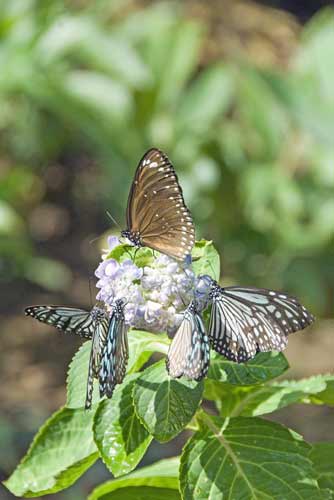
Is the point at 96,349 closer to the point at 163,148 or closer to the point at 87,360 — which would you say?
the point at 87,360

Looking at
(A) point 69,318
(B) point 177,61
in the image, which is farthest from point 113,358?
(B) point 177,61

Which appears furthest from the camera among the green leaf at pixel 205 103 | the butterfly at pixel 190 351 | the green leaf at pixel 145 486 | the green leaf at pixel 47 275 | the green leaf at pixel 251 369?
the green leaf at pixel 47 275

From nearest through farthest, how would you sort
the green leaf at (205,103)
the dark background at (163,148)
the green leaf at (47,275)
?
the dark background at (163,148) < the green leaf at (205,103) < the green leaf at (47,275)

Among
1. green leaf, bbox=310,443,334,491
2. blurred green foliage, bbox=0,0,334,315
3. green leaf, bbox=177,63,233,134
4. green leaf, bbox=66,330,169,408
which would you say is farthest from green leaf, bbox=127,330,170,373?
green leaf, bbox=177,63,233,134

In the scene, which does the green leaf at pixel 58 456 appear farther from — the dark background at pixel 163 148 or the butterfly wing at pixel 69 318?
the dark background at pixel 163 148

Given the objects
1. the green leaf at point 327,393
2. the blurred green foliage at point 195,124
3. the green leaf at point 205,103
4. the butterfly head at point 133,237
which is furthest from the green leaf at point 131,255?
the green leaf at point 205,103

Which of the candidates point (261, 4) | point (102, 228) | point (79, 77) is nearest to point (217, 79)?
point (79, 77)
